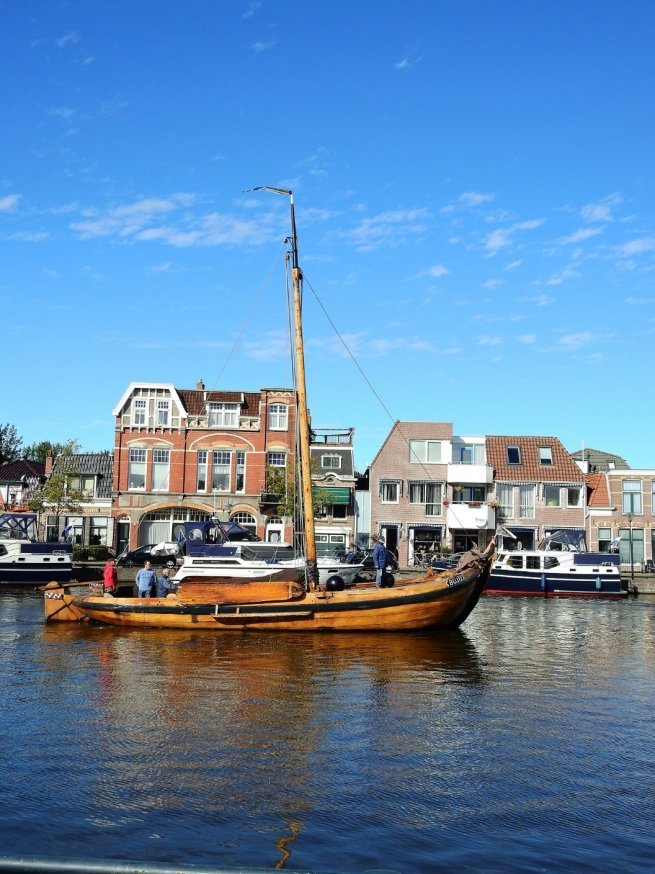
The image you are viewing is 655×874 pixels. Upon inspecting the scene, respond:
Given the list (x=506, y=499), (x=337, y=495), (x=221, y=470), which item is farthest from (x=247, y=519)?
(x=506, y=499)

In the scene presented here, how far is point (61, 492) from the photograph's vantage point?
55719 mm

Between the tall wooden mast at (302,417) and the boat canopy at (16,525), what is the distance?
23.5 meters

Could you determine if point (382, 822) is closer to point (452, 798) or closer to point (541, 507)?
point (452, 798)

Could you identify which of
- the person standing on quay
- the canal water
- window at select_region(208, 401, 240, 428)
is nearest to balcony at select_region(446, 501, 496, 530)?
window at select_region(208, 401, 240, 428)

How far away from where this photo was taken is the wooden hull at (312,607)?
1038 inches

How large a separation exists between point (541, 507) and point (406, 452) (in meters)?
11.3

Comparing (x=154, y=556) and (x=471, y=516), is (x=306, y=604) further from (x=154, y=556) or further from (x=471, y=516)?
(x=471, y=516)

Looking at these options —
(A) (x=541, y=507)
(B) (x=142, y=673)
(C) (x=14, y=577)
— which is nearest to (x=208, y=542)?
(C) (x=14, y=577)

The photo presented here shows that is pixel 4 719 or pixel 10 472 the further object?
pixel 10 472

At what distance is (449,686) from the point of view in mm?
18219

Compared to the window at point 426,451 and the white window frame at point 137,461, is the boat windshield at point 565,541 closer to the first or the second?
the window at point 426,451

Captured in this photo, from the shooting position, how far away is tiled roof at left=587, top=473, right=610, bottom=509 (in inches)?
2459

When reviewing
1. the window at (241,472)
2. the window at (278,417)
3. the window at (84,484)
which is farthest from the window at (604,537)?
the window at (84,484)

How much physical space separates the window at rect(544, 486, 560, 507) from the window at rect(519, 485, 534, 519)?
42.2 inches
